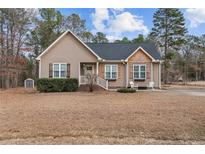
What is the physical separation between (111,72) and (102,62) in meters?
1.11

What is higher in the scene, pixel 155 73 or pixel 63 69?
pixel 63 69

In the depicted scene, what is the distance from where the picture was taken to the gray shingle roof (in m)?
19.8

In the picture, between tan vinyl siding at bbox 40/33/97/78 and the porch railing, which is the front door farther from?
the porch railing

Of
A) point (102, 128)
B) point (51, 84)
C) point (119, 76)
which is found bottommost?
point (102, 128)

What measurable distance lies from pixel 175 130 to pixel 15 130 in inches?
137

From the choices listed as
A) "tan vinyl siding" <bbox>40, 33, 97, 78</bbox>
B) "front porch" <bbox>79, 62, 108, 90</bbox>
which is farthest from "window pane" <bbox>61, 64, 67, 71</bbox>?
"front porch" <bbox>79, 62, 108, 90</bbox>

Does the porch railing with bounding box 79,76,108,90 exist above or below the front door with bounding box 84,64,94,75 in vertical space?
below

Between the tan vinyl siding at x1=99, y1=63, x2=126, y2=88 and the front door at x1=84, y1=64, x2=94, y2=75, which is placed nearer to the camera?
the tan vinyl siding at x1=99, y1=63, x2=126, y2=88

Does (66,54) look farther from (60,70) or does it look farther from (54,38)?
(54,38)

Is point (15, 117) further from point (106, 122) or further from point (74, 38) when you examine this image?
point (74, 38)

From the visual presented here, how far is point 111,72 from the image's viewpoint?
1939cm

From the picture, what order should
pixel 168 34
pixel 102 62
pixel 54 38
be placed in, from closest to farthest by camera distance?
1. pixel 102 62
2. pixel 54 38
3. pixel 168 34

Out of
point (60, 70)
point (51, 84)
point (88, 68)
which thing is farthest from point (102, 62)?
point (51, 84)

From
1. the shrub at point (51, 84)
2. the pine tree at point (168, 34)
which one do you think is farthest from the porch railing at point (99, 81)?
the pine tree at point (168, 34)
